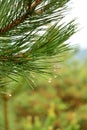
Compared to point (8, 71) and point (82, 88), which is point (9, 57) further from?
point (82, 88)

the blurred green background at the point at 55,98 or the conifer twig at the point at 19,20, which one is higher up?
the conifer twig at the point at 19,20

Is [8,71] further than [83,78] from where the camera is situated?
No

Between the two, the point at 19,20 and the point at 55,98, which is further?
the point at 55,98

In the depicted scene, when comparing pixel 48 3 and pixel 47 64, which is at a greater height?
pixel 48 3

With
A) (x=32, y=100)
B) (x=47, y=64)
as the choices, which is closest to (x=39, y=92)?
(x=32, y=100)

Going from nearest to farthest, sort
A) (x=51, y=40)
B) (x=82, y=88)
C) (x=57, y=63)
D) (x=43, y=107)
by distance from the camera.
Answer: (x=51, y=40) < (x=57, y=63) < (x=43, y=107) < (x=82, y=88)

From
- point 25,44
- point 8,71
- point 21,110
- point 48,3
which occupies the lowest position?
point 21,110

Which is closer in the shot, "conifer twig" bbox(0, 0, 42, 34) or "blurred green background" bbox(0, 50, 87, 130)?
"conifer twig" bbox(0, 0, 42, 34)

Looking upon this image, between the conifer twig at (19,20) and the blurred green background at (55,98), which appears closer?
the conifer twig at (19,20)

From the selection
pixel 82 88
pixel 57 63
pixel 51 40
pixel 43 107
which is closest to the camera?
pixel 51 40

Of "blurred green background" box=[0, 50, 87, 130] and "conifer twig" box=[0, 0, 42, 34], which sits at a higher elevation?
"conifer twig" box=[0, 0, 42, 34]

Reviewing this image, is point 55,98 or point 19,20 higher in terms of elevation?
point 19,20
